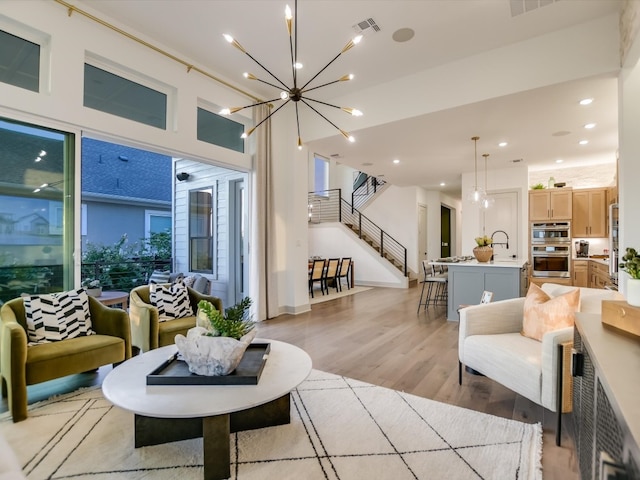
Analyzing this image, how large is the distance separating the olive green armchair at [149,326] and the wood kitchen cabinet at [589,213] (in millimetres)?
7753

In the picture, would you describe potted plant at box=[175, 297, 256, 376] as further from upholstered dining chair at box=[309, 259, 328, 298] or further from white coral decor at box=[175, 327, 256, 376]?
upholstered dining chair at box=[309, 259, 328, 298]

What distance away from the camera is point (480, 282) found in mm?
5098


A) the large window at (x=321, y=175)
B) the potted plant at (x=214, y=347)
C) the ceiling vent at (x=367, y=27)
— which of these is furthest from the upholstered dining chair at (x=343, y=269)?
the potted plant at (x=214, y=347)

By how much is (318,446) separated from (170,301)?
2355 mm

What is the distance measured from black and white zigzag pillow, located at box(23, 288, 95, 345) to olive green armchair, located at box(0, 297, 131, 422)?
68mm

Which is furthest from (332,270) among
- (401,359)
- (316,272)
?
(401,359)

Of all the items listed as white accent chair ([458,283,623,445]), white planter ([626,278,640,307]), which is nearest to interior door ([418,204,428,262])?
white accent chair ([458,283,623,445])

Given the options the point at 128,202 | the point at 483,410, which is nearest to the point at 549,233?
the point at 483,410

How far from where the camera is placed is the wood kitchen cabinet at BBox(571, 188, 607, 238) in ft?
22.4

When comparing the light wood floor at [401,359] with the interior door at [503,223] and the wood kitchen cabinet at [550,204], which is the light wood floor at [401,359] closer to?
the interior door at [503,223]

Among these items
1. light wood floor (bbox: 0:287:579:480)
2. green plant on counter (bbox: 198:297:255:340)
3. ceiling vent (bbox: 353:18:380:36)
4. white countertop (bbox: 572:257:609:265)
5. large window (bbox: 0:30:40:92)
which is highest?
ceiling vent (bbox: 353:18:380:36)

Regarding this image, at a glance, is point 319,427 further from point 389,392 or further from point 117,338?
point 117,338

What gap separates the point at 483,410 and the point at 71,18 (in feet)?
16.7

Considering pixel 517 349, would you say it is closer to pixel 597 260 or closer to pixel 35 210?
pixel 35 210
